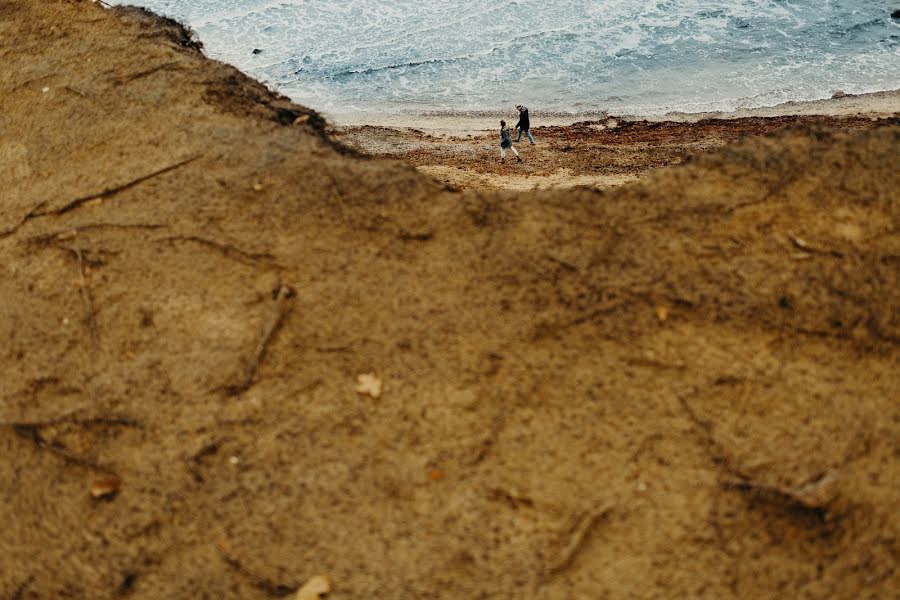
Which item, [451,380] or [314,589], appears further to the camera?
[451,380]

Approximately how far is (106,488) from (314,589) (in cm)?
118

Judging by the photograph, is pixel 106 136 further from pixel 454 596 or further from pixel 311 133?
pixel 454 596

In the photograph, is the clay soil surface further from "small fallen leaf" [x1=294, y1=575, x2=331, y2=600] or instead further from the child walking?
the child walking

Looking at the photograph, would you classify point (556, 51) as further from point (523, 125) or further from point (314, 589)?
point (314, 589)

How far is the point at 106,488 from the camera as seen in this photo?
3082 millimetres

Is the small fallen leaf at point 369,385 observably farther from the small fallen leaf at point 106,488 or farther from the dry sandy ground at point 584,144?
the dry sandy ground at point 584,144

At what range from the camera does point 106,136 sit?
4531 mm

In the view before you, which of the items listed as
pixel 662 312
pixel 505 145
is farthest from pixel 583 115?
pixel 662 312

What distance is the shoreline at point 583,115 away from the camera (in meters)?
13.9

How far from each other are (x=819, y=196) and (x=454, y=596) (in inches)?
113

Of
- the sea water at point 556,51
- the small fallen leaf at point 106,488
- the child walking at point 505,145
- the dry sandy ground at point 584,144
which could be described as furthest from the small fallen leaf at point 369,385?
the sea water at point 556,51

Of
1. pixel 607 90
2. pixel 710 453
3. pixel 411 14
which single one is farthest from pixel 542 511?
pixel 411 14

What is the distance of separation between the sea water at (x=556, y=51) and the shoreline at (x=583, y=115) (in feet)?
1.51

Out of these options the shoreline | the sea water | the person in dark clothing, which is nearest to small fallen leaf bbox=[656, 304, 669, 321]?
the person in dark clothing
